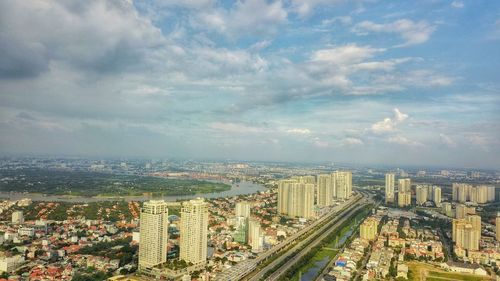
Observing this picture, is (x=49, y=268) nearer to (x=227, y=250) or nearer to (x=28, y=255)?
(x=28, y=255)

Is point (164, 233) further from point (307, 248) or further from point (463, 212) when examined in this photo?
point (463, 212)

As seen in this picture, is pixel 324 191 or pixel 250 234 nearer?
pixel 250 234

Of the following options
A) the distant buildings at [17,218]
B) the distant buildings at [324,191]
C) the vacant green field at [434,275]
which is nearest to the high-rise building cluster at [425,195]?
Result: the distant buildings at [324,191]

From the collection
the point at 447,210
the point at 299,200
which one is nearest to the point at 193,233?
the point at 299,200

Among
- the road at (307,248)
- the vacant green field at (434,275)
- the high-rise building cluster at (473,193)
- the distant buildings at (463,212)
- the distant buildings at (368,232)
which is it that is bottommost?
the vacant green field at (434,275)

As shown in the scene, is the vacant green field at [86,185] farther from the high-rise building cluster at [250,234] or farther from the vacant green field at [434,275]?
the vacant green field at [434,275]

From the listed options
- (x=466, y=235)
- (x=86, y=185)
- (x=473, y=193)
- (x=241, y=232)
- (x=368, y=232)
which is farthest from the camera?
(x=86, y=185)

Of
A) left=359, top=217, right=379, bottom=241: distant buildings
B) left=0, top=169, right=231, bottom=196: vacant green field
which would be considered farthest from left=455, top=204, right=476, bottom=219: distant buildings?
left=0, top=169, right=231, bottom=196: vacant green field
